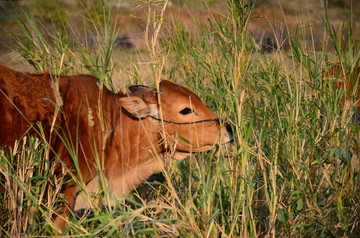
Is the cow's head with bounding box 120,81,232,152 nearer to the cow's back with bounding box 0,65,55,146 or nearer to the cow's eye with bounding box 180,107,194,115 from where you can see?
the cow's eye with bounding box 180,107,194,115

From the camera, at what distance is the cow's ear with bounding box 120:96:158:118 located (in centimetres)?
382

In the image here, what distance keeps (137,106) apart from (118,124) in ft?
0.87

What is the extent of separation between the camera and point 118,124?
402cm

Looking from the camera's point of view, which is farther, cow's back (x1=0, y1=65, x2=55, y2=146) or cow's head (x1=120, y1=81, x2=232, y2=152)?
cow's head (x1=120, y1=81, x2=232, y2=152)

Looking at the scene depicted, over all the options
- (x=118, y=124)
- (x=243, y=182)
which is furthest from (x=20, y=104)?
(x=243, y=182)

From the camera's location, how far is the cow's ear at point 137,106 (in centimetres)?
382

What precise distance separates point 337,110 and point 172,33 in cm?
244

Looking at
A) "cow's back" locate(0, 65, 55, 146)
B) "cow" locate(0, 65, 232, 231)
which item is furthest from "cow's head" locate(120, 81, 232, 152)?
"cow's back" locate(0, 65, 55, 146)

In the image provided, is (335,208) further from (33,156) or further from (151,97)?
(33,156)

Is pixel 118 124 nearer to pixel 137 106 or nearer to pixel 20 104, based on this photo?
pixel 137 106

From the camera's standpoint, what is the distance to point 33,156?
3.18m

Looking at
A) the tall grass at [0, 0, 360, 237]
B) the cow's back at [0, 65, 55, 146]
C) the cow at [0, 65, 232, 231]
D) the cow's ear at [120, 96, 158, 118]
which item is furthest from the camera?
the cow's ear at [120, 96, 158, 118]

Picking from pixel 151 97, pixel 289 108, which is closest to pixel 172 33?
pixel 151 97

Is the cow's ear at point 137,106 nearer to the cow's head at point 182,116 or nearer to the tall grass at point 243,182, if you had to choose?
the cow's head at point 182,116
